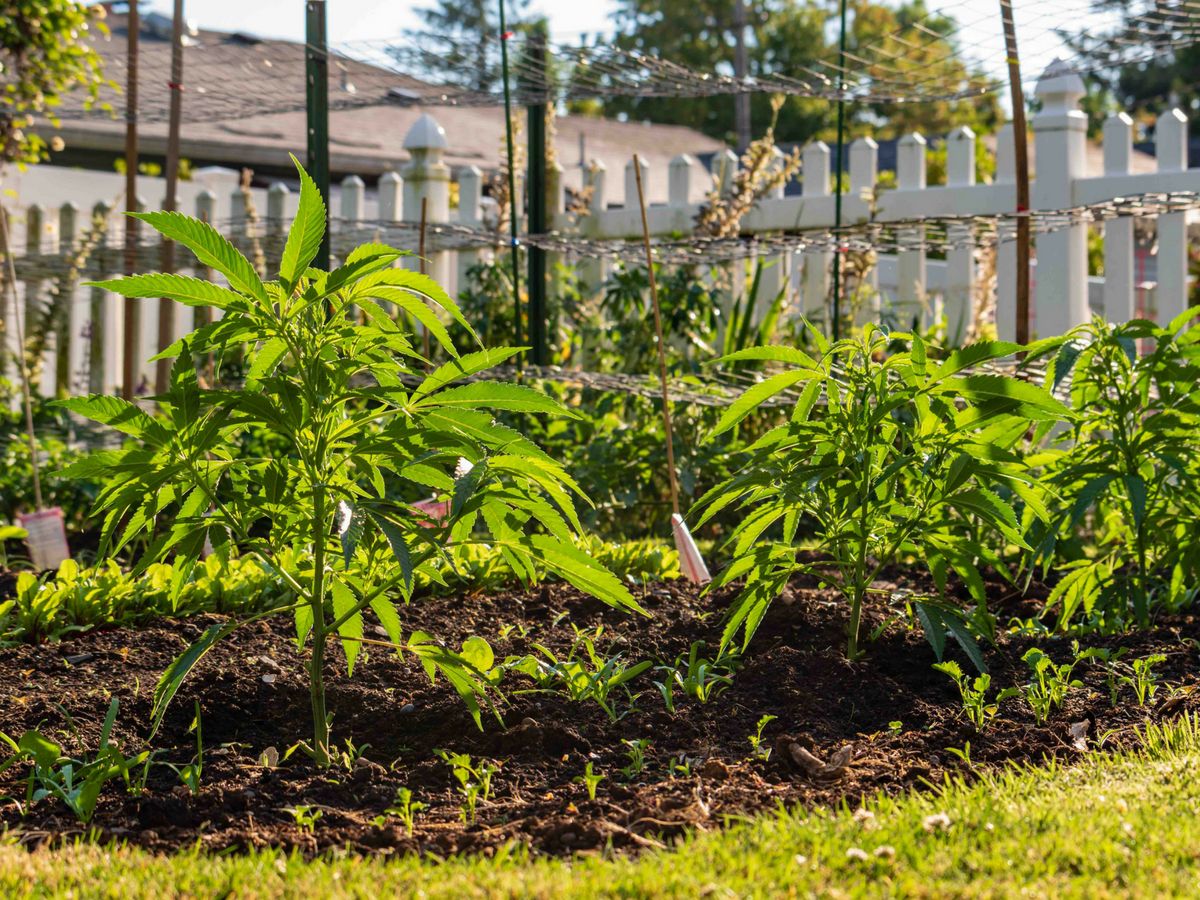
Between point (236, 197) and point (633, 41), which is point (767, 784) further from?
point (633, 41)

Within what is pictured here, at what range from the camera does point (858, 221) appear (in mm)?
7543

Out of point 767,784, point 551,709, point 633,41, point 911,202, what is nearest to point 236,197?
point 911,202

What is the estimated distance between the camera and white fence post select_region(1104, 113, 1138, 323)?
646 cm

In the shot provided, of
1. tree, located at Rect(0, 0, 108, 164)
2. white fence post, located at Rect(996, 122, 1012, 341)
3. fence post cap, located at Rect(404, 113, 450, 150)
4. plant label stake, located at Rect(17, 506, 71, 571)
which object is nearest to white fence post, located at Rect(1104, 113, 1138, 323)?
white fence post, located at Rect(996, 122, 1012, 341)

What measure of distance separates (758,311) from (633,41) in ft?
107

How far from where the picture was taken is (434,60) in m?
6.04

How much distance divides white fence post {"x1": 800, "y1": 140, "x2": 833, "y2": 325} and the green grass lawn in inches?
211

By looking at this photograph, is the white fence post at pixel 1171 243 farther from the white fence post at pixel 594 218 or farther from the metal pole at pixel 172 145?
the metal pole at pixel 172 145

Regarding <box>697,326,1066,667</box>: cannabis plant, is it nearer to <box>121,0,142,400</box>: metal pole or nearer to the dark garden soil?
the dark garden soil

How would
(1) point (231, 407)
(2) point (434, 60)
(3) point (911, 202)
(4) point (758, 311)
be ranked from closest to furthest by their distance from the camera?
(1) point (231, 407)
(2) point (434, 60)
(3) point (911, 202)
(4) point (758, 311)

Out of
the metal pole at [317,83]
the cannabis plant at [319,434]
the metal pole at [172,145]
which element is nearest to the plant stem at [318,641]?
the cannabis plant at [319,434]

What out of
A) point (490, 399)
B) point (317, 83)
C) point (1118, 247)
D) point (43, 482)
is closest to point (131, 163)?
point (317, 83)

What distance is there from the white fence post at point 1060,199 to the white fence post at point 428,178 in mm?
3627

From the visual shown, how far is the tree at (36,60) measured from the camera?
24.1ft
